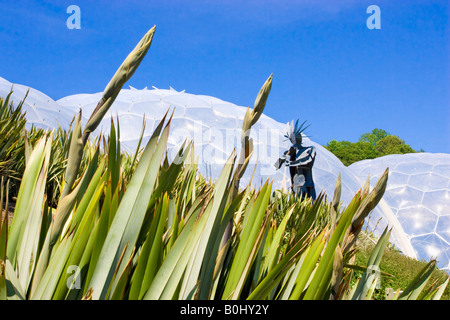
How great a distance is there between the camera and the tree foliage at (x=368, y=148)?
46750 millimetres

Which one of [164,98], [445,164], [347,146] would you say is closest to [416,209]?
[445,164]

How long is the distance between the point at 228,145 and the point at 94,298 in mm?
23173

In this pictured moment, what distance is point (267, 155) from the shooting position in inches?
851

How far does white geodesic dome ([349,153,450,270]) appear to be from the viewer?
72.9 ft

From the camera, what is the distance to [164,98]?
87.5ft

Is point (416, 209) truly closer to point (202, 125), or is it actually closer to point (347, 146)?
point (202, 125)

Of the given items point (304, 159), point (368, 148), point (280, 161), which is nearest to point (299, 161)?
point (304, 159)

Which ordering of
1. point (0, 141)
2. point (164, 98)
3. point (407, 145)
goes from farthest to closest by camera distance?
point (407, 145), point (164, 98), point (0, 141)

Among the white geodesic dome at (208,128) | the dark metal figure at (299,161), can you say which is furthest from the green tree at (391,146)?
the dark metal figure at (299,161)

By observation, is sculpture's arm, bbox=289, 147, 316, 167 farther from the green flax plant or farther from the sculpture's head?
the green flax plant

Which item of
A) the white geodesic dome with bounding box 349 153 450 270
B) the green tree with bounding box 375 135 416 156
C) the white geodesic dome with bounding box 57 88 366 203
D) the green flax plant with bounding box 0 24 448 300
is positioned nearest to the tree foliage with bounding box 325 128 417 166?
the green tree with bounding box 375 135 416 156

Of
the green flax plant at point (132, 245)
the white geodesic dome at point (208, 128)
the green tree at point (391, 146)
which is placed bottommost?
the green flax plant at point (132, 245)

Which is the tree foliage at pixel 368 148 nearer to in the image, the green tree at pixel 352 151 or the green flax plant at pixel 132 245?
the green tree at pixel 352 151

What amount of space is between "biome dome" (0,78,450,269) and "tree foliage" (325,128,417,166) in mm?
16258
